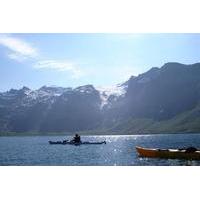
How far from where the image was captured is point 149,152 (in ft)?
273
